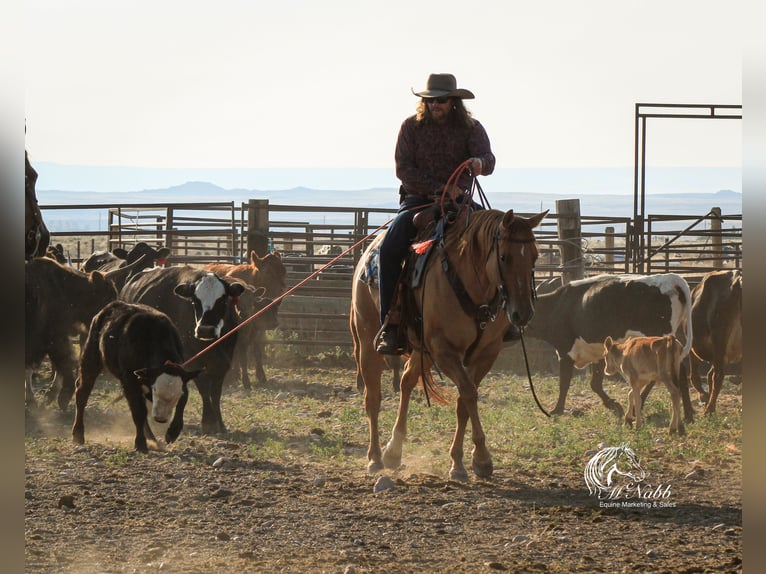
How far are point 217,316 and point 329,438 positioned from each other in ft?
6.00

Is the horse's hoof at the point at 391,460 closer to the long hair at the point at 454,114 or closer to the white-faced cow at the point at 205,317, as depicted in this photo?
the white-faced cow at the point at 205,317

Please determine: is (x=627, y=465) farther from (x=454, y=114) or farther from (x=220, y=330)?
(x=220, y=330)

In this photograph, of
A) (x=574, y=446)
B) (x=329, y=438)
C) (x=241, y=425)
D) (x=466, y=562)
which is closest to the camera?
(x=466, y=562)

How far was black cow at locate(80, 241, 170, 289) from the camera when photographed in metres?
12.9

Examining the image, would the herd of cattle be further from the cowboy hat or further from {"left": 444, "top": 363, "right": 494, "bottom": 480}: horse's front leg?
the cowboy hat

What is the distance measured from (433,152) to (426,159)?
7cm

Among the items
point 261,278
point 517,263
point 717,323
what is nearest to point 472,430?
point 517,263

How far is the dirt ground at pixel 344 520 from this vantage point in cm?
477

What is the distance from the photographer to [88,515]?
18.7 ft

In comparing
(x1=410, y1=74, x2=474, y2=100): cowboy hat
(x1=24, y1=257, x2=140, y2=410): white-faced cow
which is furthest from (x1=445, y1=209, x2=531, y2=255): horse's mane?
(x1=24, y1=257, x2=140, y2=410): white-faced cow
